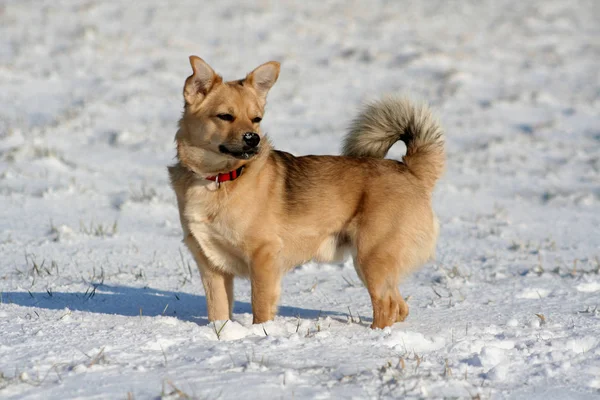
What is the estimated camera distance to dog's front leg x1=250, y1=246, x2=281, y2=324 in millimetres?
4238

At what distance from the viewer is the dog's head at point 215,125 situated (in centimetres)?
430

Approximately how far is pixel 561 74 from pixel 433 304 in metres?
Answer: 10.7

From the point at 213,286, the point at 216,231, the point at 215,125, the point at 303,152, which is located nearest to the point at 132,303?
the point at 213,286

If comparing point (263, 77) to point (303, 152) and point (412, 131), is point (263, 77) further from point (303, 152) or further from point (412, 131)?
point (303, 152)

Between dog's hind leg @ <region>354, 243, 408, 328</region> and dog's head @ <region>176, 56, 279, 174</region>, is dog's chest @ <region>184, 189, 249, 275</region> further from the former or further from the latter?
dog's hind leg @ <region>354, 243, 408, 328</region>

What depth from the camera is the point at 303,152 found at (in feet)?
32.8

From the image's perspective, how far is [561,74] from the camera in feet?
47.1

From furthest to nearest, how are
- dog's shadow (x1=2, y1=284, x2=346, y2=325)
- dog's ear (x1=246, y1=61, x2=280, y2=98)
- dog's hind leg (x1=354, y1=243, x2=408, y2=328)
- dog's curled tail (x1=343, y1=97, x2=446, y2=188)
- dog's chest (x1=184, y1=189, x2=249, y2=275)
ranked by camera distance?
dog's curled tail (x1=343, y1=97, x2=446, y2=188) → dog's ear (x1=246, y1=61, x2=280, y2=98) → dog's shadow (x1=2, y1=284, x2=346, y2=325) → dog's hind leg (x1=354, y1=243, x2=408, y2=328) → dog's chest (x1=184, y1=189, x2=249, y2=275)

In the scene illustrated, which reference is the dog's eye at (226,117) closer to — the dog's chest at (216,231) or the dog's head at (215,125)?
the dog's head at (215,125)

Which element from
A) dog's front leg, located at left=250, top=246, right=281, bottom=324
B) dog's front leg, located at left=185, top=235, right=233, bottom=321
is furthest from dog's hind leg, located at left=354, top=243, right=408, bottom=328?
dog's front leg, located at left=185, top=235, right=233, bottom=321

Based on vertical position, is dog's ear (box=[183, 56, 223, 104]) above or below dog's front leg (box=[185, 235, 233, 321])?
above

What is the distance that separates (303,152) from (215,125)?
5640 millimetres

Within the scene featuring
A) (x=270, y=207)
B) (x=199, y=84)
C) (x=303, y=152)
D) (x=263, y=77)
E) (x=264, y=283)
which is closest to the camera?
(x=264, y=283)

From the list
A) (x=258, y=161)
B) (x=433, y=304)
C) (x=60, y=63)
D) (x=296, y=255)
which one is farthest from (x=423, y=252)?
(x=60, y=63)
